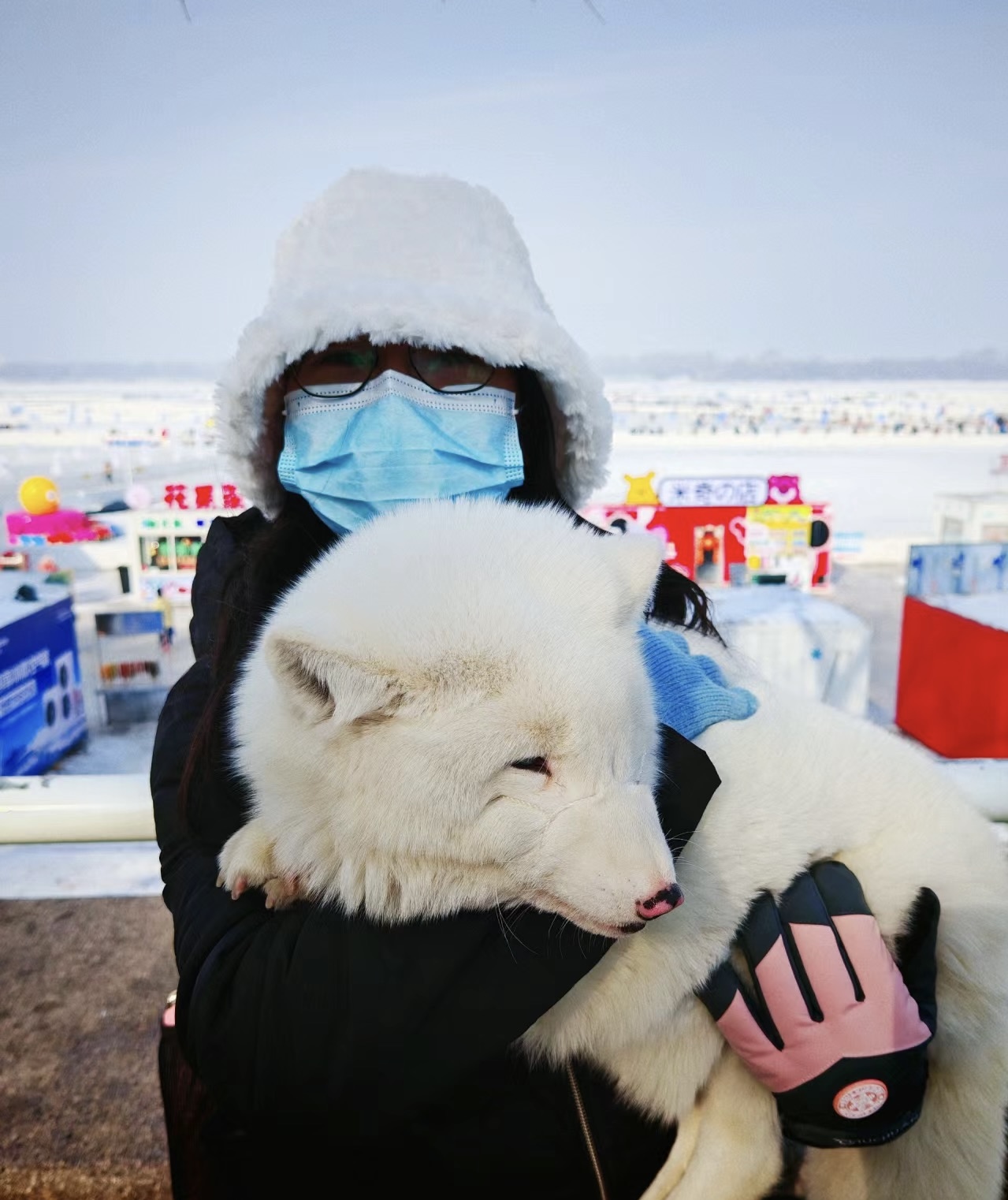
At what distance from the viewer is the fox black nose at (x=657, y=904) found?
34.5 inches

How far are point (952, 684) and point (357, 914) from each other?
6425mm

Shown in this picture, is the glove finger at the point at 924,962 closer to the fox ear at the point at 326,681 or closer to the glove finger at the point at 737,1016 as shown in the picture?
the glove finger at the point at 737,1016

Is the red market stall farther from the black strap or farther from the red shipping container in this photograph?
the black strap

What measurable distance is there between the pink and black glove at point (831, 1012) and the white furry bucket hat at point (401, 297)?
103 cm

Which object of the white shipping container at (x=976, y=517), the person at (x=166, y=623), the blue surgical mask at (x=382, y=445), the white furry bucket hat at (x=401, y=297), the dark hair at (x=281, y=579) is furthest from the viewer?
the white shipping container at (x=976, y=517)

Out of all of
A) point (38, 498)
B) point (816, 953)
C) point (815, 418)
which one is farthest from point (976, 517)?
point (815, 418)

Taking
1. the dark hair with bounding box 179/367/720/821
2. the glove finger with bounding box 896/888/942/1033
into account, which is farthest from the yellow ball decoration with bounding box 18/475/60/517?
the glove finger with bounding box 896/888/942/1033

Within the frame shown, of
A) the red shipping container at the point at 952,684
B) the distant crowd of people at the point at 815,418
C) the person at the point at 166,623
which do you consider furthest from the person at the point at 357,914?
the distant crowd of people at the point at 815,418

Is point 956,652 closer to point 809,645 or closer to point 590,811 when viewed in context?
point 809,645

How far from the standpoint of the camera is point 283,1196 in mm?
1227

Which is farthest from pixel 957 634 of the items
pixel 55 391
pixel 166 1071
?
pixel 55 391


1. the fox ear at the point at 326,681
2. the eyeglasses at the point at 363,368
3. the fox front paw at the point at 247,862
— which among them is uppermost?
the eyeglasses at the point at 363,368

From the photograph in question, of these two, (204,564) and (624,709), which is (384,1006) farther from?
(204,564)

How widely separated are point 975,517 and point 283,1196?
9.32 metres
